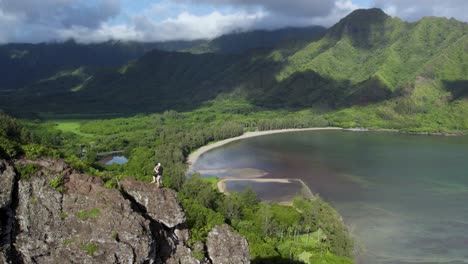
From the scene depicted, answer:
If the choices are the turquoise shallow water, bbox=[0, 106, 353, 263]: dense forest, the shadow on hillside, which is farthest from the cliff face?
the turquoise shallow water

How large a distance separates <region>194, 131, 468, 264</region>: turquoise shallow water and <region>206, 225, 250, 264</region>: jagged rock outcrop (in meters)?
45.6

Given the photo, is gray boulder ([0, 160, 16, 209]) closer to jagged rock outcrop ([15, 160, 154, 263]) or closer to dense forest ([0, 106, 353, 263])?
jagged rock outcrop ([15, 160, 154, 263])

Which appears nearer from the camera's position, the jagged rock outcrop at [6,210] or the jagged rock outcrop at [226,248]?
the jagged rock outcrop at [6,210]

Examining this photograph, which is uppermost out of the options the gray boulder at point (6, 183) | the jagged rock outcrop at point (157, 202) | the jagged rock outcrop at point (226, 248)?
the gray boulder at point (6, 183)

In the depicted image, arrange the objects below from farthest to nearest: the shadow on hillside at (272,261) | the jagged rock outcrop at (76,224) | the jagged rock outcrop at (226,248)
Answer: the shadow on hillside at (272,261) < the jagged rock outcrop at (226,248) < the jagged rock outcrop at (76,224)

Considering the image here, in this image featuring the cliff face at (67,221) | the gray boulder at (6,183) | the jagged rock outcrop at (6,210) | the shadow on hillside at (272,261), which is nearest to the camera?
the jagged rock outcrop at (6,210)

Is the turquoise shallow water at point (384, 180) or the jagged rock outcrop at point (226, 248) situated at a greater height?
the jagged rock outcrop at point (226, 248)

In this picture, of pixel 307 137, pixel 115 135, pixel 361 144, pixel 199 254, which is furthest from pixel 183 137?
pixel 199 254

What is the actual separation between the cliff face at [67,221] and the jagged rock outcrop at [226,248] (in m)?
3.51

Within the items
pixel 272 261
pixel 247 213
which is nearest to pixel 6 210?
pixel 272 261

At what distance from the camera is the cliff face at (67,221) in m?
18.0

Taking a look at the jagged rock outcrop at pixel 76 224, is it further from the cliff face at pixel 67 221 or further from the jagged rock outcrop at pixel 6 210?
the jagged rock outcrop at pixel 6 210

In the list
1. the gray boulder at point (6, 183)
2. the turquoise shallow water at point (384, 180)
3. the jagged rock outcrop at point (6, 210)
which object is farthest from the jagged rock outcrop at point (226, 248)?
the turquoise shallow water at point (384, 180)

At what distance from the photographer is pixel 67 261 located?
17984 millimetres
